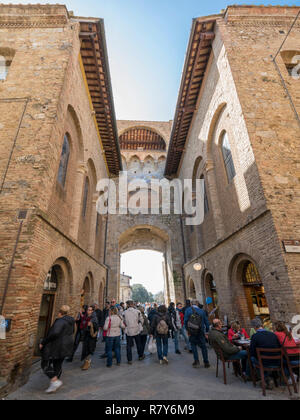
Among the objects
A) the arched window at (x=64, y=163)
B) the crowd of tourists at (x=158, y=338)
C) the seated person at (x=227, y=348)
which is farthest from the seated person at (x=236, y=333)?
the arched window at (x=64, y=163)

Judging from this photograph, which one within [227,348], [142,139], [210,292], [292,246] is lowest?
[227,348]

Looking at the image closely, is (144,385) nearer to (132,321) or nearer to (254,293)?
(132,321)

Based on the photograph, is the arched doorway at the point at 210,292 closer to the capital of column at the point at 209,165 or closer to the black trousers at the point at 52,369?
the capital of column at the point at 209,165

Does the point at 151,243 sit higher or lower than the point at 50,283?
higher

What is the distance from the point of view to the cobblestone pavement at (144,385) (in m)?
3.55

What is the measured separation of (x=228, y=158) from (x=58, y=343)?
870 centimetres

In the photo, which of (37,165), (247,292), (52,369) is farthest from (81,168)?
(247,292)

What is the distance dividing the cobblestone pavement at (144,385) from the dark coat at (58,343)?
2.04 ft

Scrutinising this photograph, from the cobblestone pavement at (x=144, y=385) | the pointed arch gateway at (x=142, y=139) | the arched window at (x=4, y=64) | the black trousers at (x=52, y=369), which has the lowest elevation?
the cobblestone pavement at (x=144, y=385)

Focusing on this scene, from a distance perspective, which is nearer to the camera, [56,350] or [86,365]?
[56,350]

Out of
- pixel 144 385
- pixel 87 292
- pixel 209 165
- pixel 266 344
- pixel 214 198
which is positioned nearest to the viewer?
pixel 266 344

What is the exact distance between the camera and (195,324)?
205 inches

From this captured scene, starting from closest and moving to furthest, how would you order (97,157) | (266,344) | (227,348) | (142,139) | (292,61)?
(266,344) < (227,348) < (292,61) < (97,157) < (142,139)

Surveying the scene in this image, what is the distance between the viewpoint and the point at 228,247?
807 centimetres
